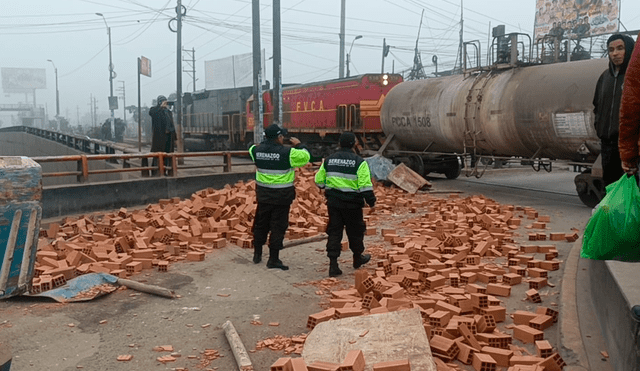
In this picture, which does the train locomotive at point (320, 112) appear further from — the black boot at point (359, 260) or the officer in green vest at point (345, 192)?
the officer in green vest at point (345, 192)

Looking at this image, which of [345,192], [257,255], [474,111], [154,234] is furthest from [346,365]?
[474,111]

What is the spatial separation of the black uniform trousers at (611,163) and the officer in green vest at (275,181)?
3509mm

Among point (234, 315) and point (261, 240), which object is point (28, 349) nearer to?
point (234, 315)

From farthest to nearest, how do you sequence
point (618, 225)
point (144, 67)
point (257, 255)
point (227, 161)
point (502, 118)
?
1. point (144, 67)
2. point (227, 161)
3. point (502, 118)
4. point (257, 255)
5. point (618, 225)

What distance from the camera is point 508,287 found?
6000 millimetres

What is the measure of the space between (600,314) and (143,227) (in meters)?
7.26

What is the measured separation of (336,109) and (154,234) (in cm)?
1335

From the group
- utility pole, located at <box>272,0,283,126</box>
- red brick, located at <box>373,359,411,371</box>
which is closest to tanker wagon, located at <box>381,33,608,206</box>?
utility pole, located at <box>272,0,283,126</box>

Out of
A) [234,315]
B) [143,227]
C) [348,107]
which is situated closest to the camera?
[234,315]

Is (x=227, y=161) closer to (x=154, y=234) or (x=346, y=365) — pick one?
(x=154, y=234)

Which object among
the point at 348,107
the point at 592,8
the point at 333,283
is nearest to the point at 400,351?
the point at 333,283

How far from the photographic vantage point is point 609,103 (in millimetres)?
6352

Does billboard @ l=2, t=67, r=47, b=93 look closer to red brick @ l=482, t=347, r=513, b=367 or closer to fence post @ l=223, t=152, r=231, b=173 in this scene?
fence post @ l=223, t=152, r=231, b=173

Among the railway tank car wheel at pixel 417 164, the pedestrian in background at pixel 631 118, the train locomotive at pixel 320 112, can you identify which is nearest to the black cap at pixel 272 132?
the pedestrian in background at pixel 631 118
